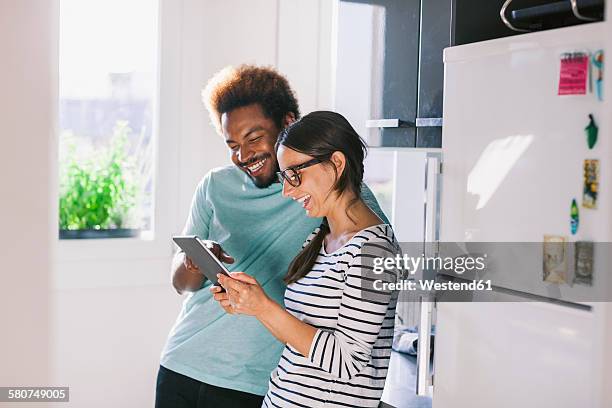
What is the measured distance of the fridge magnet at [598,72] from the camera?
49.6 inches

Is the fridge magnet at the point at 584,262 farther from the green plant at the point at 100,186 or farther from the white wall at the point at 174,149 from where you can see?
the green plant at the point at 100,186

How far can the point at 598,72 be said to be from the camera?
1.27 metres

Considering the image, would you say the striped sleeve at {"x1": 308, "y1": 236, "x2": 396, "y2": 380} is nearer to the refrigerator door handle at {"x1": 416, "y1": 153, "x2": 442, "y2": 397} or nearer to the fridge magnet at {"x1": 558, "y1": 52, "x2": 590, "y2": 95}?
the refrigerator door handle at {"x1": 416, "y1": 153, "x2": 442, "y2": 397}

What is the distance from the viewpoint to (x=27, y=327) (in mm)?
1101

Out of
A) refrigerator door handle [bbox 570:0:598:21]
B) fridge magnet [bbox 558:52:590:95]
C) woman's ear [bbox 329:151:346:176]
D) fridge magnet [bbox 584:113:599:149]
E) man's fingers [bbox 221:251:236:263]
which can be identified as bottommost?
man's fingers [bbox 221:251:236:263]

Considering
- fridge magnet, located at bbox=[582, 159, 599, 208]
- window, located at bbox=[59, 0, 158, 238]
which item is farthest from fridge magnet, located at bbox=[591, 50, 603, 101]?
window, located at bbox=[59, 0, 158, 238]

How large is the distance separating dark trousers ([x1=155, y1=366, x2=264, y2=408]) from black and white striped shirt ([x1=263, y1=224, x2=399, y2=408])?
25cm

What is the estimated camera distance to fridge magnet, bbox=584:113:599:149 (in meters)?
1.27

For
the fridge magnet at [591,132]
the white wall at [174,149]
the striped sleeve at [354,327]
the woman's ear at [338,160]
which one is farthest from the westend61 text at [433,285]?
the white wall at [174,149]

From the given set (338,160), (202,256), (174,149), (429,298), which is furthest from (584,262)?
(174,149)

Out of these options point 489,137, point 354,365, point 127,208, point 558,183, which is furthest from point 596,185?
point 127,208

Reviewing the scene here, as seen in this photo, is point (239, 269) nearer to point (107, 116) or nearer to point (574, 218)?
point (574, 218)

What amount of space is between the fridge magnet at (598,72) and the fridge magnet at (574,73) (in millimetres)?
17

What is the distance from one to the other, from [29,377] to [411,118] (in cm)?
130
